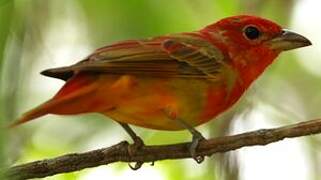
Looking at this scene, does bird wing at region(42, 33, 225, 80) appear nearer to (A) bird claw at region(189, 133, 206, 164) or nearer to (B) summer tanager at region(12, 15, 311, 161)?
(B) summer tanager at region(12, 15, 311, 161)

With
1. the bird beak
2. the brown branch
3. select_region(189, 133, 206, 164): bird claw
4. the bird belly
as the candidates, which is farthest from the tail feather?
the bird beak

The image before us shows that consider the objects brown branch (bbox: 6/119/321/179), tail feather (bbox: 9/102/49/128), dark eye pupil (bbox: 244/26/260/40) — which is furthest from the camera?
dark eye pupil (bbox: 244/26/260/40)

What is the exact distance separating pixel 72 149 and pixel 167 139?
55 cm

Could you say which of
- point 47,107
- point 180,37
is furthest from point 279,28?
point 47,107

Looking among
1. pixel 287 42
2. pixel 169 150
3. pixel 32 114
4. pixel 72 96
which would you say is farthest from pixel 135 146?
pixel 287 42

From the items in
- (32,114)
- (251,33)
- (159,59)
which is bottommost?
(251,33)

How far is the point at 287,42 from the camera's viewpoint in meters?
3.27

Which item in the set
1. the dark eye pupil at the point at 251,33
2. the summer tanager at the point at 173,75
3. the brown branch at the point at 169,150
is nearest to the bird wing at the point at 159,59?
the summer tanager at the point at 173,75

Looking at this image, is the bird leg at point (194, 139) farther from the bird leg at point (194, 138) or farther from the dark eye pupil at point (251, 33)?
the dark eye pupil at point (251, 33)

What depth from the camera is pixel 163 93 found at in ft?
9.01

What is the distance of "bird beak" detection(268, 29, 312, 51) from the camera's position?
327cm

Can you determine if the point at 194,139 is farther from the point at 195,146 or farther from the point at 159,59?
the point at 159,59

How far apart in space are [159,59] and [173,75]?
0.10 meters

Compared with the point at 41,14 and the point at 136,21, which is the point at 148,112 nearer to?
the point at 136,21
